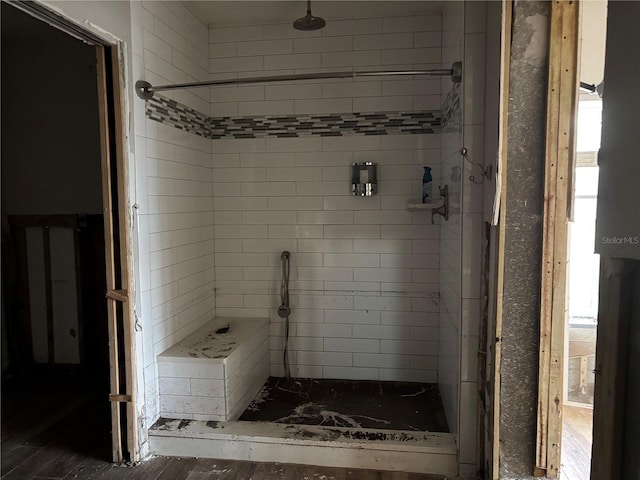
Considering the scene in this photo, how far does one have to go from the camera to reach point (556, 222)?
1763 mm

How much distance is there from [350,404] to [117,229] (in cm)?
177

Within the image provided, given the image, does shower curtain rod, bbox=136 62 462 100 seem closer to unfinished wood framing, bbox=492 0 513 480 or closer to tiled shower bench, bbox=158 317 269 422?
unfinished wood framing, bbox=492 0 513 480

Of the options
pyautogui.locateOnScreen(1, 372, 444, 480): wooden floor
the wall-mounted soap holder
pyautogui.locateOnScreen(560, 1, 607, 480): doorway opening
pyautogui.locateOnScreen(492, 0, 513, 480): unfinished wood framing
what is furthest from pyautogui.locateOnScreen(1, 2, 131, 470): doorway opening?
pyautogui.locateOnScreen(560, 1, 607, 480): doorway opening

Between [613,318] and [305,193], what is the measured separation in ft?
7.26

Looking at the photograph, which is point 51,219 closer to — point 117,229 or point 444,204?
point 117,229

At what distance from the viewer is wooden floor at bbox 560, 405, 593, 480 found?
6.73 ft

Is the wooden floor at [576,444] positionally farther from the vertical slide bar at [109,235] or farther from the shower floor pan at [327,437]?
the vertical slide bar at [109,235]

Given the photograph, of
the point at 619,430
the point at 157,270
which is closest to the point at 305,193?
the point at 157,270

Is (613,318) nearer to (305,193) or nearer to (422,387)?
(422,387)

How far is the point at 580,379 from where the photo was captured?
3.23 m

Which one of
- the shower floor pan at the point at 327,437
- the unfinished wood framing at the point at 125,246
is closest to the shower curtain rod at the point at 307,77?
the unfinished wood framing at the point at 125,246

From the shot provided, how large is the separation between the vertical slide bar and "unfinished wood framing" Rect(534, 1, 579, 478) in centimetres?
201

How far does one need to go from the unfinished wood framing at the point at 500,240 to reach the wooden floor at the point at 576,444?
1.30 ft

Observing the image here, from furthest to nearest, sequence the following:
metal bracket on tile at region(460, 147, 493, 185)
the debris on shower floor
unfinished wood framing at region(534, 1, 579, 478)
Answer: the debris on shower floor
metal bracket on tile at region(460, 147, 493, 185)
unfinished wood framing at region(534, 1, 579, 478)
